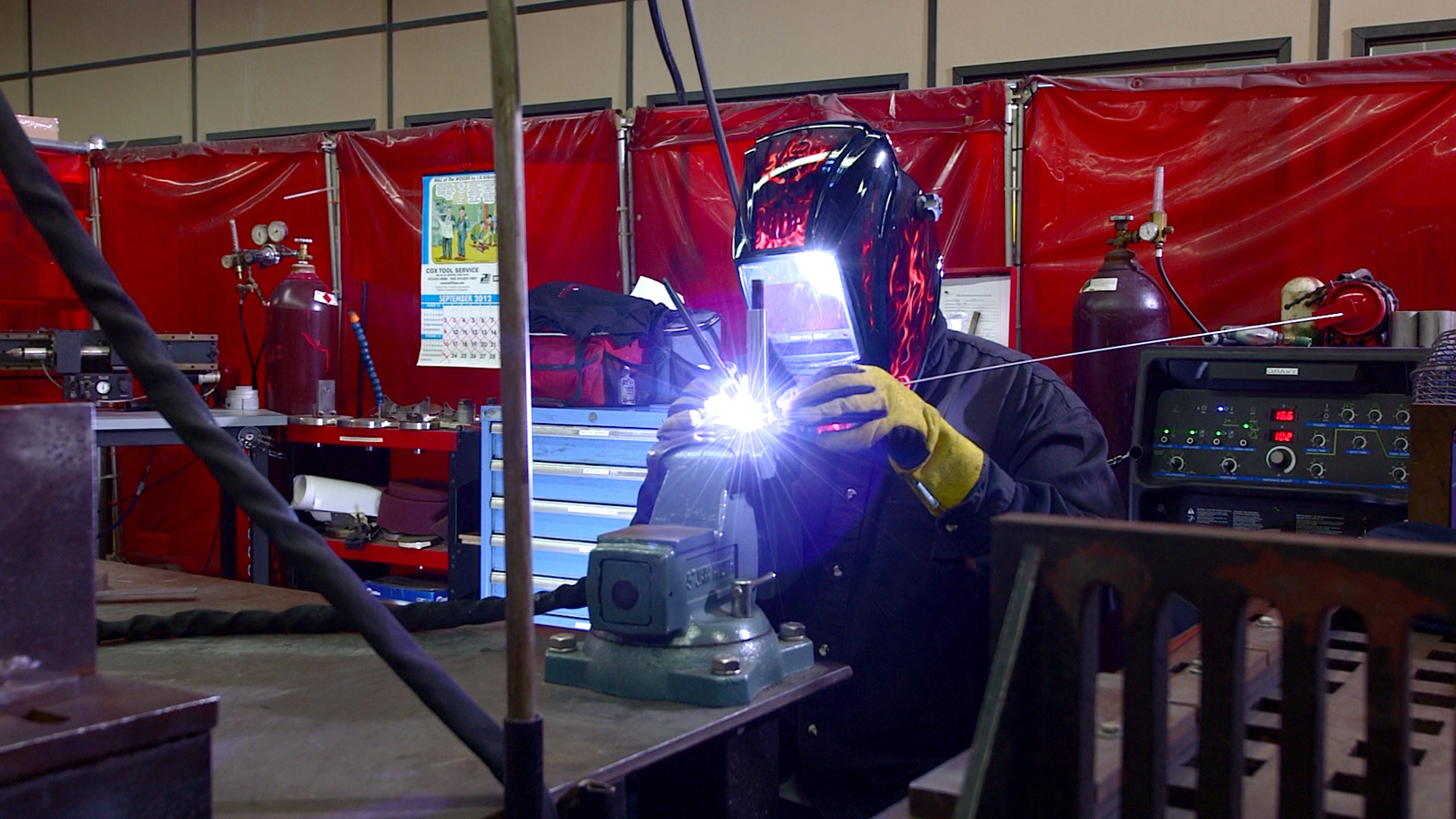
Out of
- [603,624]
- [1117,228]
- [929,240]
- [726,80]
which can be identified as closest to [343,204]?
[726,80]

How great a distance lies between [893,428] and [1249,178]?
2757mm

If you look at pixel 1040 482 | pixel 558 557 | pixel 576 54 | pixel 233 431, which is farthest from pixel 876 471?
pixel 576 54

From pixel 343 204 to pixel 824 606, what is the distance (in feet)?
13.9

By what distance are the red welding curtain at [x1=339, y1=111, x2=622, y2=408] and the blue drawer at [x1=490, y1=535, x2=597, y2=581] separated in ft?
3.38

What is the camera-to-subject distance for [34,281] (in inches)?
207

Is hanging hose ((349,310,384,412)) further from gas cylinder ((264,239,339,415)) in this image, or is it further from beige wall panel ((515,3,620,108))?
beige wall panel ((515,3,620,108))

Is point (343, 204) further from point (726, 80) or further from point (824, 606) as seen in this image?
point (824, 606)

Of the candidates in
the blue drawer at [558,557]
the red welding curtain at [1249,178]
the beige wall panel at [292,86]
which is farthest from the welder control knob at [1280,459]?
the beige wall panel at [292,86]

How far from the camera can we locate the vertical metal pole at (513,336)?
0.65 metres

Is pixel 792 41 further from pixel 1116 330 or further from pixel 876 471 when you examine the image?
pixel 876 471

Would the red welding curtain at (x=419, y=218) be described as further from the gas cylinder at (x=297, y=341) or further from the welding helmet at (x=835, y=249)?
the welding helmet at (x=835, y=249)

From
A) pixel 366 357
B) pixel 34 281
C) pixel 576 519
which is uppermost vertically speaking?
pixel 34 281

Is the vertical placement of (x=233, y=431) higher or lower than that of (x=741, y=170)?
lower

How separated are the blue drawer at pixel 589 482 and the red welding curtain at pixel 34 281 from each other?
269 cm
